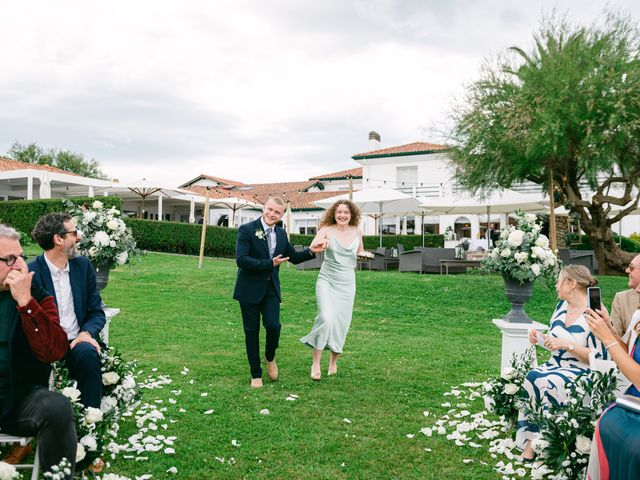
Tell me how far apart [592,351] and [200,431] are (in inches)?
118

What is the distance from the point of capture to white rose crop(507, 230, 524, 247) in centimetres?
521

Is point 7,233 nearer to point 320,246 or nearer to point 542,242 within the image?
point 320,246

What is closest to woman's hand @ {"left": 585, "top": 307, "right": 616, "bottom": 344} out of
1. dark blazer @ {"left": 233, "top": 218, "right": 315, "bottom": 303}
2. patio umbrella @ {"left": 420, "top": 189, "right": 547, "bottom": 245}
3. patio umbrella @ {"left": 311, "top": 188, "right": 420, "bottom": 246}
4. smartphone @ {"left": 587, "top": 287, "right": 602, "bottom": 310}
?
smartphone @ {"left": 587, "top": 287, "right": 602, "bottom": 310}

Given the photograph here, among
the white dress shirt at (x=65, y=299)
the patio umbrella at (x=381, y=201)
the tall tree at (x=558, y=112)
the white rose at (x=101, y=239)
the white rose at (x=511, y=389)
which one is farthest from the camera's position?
the patio umbrella at (x=381, y=201)

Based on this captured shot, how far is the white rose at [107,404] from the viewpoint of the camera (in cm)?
362

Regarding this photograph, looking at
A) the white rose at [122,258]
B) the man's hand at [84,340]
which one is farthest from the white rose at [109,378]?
the white rose at [122,258]

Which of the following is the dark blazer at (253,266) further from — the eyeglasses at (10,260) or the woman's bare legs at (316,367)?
the eyeglasses at (10,260)

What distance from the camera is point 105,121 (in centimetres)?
2342

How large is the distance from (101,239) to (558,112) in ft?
34.8

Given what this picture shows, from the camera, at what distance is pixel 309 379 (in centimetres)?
589

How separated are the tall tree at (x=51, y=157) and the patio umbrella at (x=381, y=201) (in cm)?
4458

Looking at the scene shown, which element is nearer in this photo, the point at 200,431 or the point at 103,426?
the point at 103,426

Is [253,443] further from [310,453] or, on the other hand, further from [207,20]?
[207,20]

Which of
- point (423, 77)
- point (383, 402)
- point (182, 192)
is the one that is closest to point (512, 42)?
point (423, 77)
